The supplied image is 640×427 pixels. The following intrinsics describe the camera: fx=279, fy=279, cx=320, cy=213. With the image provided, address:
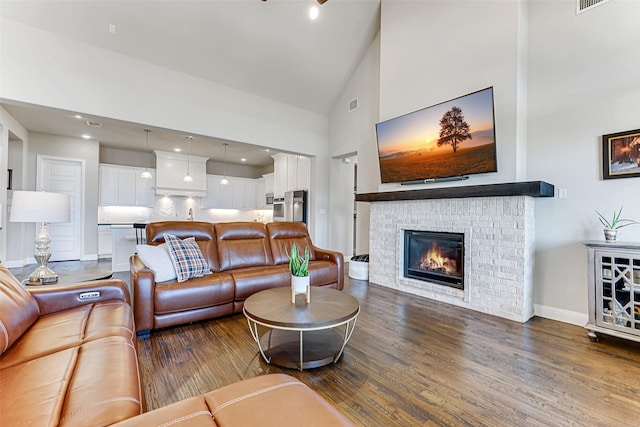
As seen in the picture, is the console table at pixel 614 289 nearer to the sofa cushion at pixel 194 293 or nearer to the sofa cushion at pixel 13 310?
the sofa cushion at pixel 194 293

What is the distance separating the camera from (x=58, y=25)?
3.44 meters

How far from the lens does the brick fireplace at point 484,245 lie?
9.95 feet

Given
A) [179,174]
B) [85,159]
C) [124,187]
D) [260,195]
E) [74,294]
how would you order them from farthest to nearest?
1. [260,195]
2. [179,174]
3. [124,187]
4. [85,159]
5. [74,294]

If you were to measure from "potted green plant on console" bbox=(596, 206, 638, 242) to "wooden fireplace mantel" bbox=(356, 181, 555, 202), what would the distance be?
495mm

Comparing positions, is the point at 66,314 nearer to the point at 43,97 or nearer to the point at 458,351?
the point at 458,351

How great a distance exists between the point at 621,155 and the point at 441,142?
1.66m

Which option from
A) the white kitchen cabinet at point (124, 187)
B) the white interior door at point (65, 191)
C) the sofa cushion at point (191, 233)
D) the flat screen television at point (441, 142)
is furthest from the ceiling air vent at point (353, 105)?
the white interior door at point (65, 191)

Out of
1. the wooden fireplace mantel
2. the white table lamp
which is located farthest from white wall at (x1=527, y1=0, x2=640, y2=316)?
the white table lamp

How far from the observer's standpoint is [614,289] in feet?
8.09

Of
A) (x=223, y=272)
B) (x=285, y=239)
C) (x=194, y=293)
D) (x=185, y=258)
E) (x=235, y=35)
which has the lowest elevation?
(x=194, y=293)

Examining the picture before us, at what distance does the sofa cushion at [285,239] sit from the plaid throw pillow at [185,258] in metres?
1.00

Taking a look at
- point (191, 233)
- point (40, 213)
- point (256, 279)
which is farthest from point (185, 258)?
point (40, 213)

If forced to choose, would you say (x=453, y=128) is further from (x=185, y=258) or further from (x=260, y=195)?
(x=260, y=195)

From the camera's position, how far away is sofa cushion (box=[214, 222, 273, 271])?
11.4 ft
